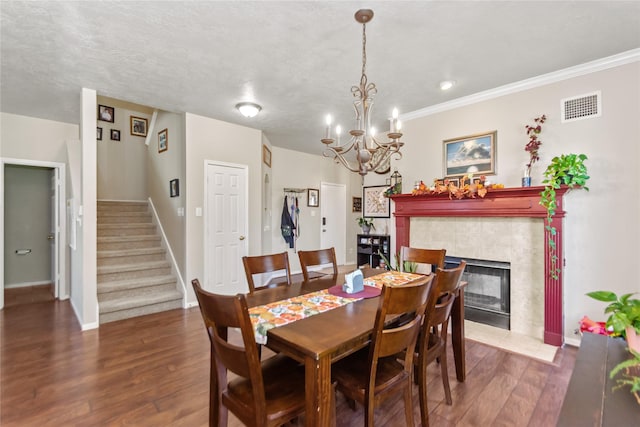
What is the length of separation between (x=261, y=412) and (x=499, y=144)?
3.30 meters

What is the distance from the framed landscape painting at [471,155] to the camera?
3.23 meters

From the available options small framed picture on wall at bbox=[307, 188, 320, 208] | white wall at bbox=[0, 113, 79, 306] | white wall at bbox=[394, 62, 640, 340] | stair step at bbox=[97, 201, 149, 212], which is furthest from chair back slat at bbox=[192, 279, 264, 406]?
small framed picture on wall at bbox=[307, 188, 320, 208]

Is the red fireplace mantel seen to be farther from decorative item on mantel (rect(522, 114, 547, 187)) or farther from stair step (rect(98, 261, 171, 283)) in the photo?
stair step (rect(98, 261, 171, 283))

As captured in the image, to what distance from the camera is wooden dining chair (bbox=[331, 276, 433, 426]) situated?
1283 mm

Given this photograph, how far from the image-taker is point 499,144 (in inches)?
125

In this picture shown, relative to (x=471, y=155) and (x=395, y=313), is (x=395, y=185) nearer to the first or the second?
(x=471, y=155)

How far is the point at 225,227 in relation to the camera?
425cm

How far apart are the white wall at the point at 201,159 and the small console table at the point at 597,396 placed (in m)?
3.85

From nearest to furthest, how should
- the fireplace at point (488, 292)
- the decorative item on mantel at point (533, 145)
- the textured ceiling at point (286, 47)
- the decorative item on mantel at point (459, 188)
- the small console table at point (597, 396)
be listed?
the small console table at point (597, 396), the textured ceiling at point (286, 47), the decorative item on mantel at point (533, 145), the decorative item on mantel at point (459, 188), the fireplace at point (488, 292)

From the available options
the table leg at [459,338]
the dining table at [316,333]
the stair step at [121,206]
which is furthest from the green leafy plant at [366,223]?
the stair step at [121,206]

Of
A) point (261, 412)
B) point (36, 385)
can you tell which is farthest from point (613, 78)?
point (36, 385)

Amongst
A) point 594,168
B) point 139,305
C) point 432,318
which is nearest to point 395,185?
point 594,168

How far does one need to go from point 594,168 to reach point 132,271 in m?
5.23

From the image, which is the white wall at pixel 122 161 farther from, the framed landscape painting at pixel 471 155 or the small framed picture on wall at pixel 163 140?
the framed landscape painting at pixel 471 155
